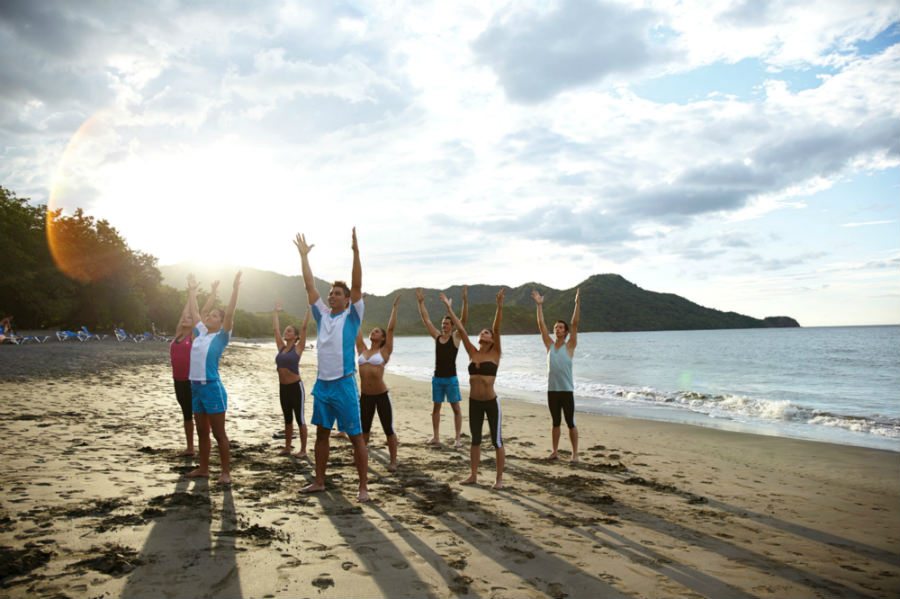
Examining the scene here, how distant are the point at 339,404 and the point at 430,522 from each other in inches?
56.2

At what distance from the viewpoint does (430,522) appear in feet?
15.8

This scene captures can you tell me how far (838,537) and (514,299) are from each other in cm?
17457

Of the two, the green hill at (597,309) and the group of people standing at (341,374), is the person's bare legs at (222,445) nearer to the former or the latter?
the group of people standing at (341,374)

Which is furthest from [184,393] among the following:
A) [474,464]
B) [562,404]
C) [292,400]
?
[562,404]

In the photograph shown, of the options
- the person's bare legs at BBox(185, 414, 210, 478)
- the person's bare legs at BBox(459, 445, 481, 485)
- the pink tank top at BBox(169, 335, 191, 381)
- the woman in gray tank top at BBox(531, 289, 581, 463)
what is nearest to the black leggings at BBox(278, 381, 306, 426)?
the pink tank top at BBox(169, 335, 191, 381)

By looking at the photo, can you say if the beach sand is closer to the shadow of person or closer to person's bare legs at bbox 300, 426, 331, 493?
the shadow of person

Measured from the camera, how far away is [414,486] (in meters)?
→ 6.08

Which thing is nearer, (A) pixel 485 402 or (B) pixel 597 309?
(A) pixel 485 402

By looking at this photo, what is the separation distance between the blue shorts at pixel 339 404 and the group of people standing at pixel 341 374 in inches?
0.4

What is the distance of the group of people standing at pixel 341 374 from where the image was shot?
207 inches

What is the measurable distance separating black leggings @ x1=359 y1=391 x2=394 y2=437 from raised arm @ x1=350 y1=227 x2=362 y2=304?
211 centimetres

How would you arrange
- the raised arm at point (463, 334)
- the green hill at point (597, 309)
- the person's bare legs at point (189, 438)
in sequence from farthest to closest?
1. the green hill at point (597, 309)
2. the person's bare legs at point (189, 438)
3. the raised arm at point (463, 334)

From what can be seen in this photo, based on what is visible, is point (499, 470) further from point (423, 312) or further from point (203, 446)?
point (203, 446)

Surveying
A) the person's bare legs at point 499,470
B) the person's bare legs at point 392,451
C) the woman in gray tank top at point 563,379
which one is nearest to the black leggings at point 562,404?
the woman in gray tank top at point 563,379
